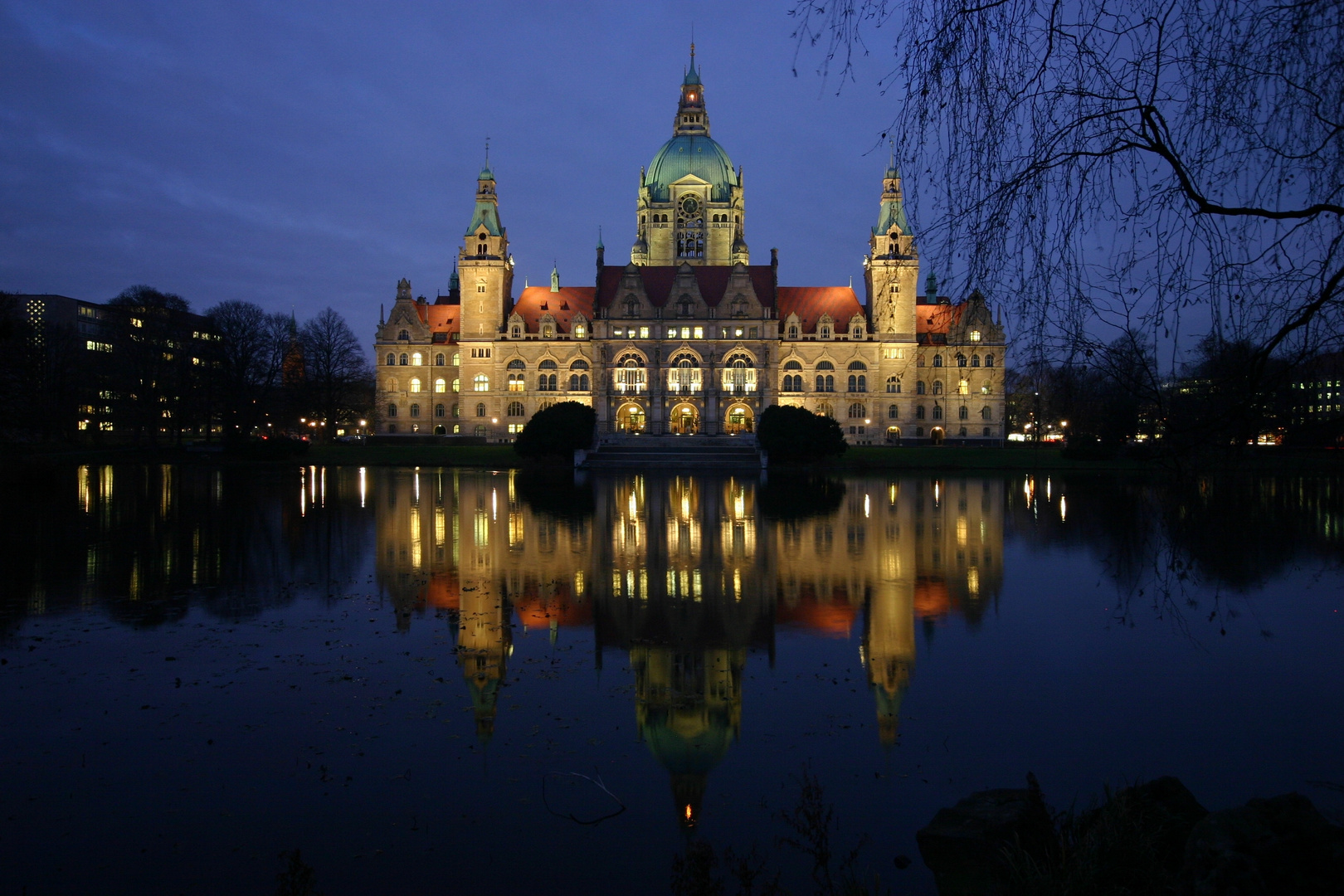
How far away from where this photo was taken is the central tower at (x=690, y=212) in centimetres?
9231

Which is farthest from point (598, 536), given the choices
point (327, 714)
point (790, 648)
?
point (327, 714)

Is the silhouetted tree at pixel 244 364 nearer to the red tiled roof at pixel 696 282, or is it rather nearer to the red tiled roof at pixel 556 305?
the red tiled roof at pixel 556 305

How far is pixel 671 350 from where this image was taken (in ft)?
263

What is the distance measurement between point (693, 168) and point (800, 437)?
48.3m

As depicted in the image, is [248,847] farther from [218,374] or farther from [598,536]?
[218,374]

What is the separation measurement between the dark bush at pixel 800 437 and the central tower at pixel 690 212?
129 ft

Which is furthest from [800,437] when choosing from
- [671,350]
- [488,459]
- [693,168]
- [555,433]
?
[693,168]

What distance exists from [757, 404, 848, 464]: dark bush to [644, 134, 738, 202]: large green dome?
142 feet

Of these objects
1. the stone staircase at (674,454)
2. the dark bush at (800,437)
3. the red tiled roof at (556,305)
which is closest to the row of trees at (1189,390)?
the stone staircase at (674,454)

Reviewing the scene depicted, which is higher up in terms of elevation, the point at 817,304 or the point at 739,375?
the point at 817,304

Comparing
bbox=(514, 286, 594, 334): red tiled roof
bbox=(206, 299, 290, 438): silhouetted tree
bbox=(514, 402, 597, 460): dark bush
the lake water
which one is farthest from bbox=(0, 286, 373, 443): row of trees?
the lake water

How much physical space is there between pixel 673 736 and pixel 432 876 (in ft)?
9.11

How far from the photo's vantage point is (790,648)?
10.9 m

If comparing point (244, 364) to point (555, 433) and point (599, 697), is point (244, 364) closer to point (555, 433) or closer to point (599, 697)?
point (555, 433)
